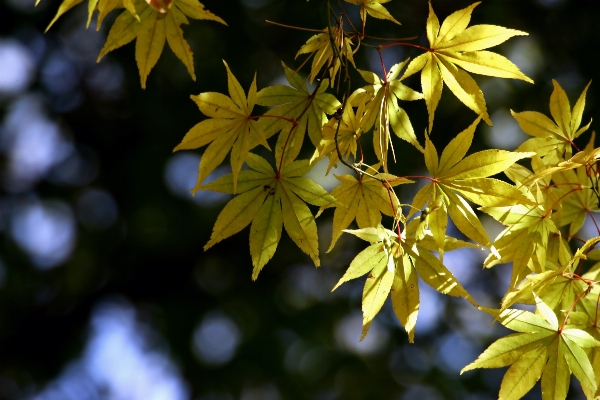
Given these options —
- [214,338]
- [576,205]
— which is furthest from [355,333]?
[576,205]

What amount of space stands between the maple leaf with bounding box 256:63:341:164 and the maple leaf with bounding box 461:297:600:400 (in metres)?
0.36

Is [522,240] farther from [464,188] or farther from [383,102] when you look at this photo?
[383,102]

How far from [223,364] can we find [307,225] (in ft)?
6.50

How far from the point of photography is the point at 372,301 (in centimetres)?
68

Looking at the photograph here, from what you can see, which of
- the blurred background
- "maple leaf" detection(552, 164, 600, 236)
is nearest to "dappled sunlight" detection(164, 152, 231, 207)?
the blurred background

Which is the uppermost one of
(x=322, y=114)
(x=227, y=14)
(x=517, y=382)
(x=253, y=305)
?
(x=322, y=114)

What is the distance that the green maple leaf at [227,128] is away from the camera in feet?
2.34

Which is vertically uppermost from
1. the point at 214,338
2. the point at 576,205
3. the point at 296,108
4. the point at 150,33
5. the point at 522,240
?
the point at 150,33

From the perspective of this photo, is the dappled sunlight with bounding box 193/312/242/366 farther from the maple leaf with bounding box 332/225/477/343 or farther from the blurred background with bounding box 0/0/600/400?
the maple leaf with bounding box 332/225/477/343

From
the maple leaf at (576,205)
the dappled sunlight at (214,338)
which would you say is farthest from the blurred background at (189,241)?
the maple leaf at (576,205)

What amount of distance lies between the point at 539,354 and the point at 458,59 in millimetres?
401

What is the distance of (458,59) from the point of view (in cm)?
73

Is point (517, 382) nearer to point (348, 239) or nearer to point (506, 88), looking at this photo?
point (348, 239)

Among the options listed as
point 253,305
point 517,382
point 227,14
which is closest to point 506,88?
point 227,14
